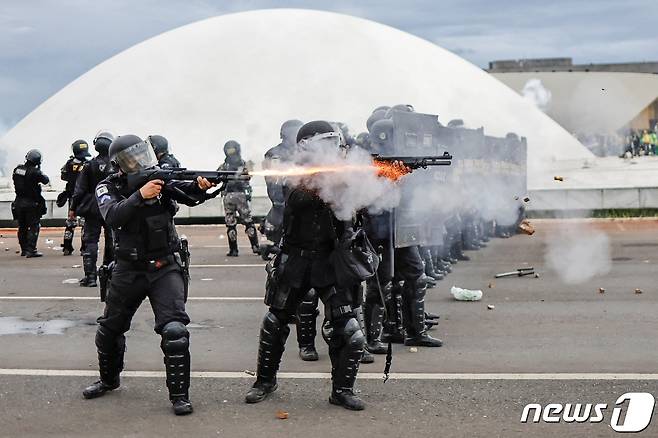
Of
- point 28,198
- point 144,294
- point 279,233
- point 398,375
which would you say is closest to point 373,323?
point 398,375

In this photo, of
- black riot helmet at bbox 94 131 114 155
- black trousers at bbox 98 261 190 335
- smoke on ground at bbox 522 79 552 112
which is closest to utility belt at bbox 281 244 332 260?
black trousers at bbox 98 261 190 335

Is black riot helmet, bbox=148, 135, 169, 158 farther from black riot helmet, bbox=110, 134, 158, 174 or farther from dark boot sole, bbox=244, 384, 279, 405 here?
dark boot sole, bbox=244, 384, 279, 405

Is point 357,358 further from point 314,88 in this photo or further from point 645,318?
point 314,88

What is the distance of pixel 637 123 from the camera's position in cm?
6638

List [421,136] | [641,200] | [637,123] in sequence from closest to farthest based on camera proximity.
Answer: [421,136], [641,200], [637,123]

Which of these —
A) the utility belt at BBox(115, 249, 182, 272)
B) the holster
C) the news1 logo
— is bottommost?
the news1 logo

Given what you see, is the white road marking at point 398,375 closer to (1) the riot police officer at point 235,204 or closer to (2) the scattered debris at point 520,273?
(2) the scattered debris at point 520,273

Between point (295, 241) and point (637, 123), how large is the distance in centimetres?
6343

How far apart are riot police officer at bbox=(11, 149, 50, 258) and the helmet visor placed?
11267 mm

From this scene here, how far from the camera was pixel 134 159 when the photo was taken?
→ 269 inches

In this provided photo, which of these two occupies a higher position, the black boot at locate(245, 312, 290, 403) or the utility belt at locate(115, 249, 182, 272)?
the utility belt at locate(115, 249, 182, 272)

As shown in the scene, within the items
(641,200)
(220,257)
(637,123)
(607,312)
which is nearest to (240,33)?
(637,123)

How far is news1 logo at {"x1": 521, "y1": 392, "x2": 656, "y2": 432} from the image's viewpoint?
6160 millimetres

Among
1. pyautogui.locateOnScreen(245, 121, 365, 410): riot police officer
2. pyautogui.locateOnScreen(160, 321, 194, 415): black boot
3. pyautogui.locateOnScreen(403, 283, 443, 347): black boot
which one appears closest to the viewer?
pyautogui.locateOnScreen(160, 321, 194, 415): black boot
